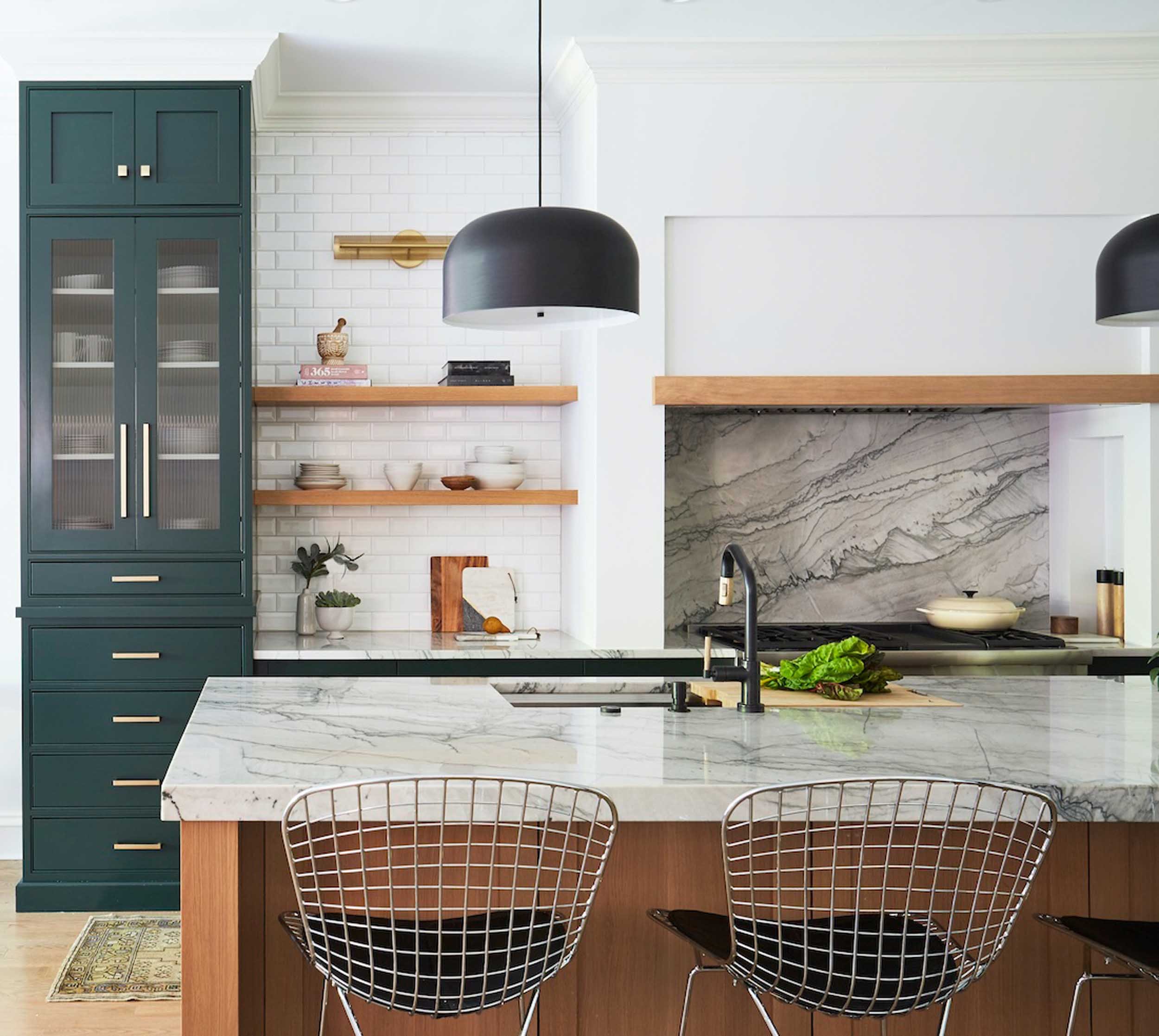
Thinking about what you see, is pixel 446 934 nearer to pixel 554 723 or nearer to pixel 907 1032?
pixel 554 723

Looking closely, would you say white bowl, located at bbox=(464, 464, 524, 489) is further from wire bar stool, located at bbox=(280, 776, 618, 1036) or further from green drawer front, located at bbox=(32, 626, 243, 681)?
wire bar stool, located at bbox=(280, 776, 618, 1036)

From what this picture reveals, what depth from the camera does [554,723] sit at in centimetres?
250

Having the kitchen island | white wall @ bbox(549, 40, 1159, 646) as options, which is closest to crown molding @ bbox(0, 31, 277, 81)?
white wall @ bbox(549, 40, 1159, 646)

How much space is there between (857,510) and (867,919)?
2.83m

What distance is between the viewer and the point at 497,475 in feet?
14.7

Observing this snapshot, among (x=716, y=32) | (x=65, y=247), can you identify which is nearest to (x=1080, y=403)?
(x=716, y=32)

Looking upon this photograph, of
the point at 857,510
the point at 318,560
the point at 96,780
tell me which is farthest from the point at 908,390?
the point at 96,780

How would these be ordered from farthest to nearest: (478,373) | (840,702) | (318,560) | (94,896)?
1. (318,560)
2. (478,373)
3. (94,896)
4. (840,702)

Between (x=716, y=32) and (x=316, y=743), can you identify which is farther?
(x=716, y=32)

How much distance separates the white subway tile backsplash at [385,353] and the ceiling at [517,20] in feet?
1.75

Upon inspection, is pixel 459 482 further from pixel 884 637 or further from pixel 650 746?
pixel 650 746

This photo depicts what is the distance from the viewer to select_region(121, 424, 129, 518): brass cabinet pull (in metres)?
4.01

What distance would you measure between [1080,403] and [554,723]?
2599mm

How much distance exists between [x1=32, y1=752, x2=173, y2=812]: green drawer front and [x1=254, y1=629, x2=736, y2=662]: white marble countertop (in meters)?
0.53
